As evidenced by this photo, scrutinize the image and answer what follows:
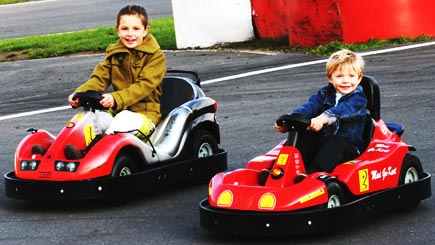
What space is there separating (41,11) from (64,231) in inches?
893

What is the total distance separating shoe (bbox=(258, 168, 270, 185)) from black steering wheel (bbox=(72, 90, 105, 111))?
5.10ft

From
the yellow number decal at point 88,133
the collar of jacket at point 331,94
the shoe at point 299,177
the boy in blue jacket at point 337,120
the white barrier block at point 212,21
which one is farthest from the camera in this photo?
the white barrier block at point 212,21

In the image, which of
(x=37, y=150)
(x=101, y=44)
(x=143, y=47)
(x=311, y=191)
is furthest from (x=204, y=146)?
(x=101, y=44)

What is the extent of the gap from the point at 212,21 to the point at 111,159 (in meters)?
9.22

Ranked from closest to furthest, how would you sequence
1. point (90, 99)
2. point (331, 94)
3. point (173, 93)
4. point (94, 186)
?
point (331, 94) < point (94, 186) < point (90, 99) < point (173, 93)

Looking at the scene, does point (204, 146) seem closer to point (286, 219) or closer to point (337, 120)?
point (337, 120)

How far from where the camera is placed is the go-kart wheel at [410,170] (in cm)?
693

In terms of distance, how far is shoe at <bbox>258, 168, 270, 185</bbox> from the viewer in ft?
21.8

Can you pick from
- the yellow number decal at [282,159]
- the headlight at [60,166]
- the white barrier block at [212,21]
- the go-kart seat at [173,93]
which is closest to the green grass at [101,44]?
the white barrier block at [212,21]

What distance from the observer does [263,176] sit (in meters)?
6.67

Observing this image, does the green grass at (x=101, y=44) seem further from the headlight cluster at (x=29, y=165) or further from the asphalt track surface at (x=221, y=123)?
the headlight cluster at (x=29, y=165)

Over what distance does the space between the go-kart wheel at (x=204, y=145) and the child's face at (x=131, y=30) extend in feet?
2.57

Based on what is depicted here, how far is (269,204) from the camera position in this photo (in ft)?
20.6

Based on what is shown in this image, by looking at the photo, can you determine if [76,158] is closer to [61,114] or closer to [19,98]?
[61,114]
